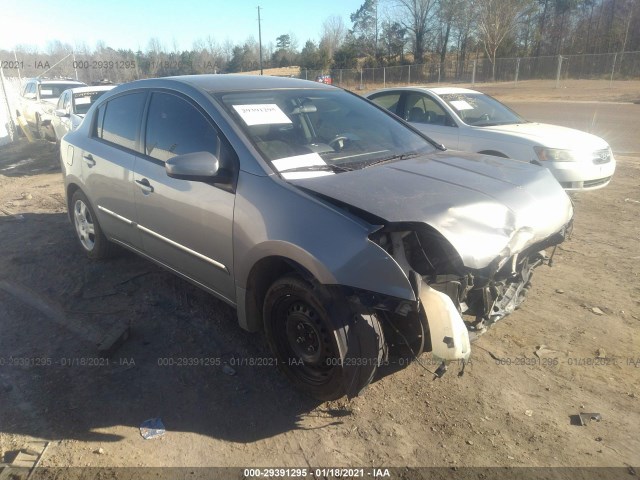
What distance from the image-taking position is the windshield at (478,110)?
7371 millimetres

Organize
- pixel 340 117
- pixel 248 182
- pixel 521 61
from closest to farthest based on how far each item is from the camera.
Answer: pixel 248 182 < pixel 340 117 < pixel 521 61

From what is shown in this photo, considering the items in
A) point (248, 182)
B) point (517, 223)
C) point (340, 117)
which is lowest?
point (517, 223)

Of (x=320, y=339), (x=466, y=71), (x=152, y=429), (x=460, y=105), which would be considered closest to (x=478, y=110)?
(x=460, y=105)

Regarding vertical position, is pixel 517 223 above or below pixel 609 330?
above

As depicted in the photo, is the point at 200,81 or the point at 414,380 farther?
the point at 200,81

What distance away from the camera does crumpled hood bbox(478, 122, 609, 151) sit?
6500 mm

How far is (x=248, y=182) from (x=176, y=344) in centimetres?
140

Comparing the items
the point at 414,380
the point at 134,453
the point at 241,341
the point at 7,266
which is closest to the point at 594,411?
the point at 414,380

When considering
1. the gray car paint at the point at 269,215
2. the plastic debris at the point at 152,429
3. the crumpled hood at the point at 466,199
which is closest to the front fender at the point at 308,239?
the gray car paint at the point at 269,215

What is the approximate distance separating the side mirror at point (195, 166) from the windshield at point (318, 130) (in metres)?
0.31

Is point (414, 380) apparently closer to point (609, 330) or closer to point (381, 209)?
point (381, 209)

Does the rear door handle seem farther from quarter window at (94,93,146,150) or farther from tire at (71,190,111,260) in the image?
tire at (71,190,111,260)

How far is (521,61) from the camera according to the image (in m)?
37.0

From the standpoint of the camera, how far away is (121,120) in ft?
13.8
